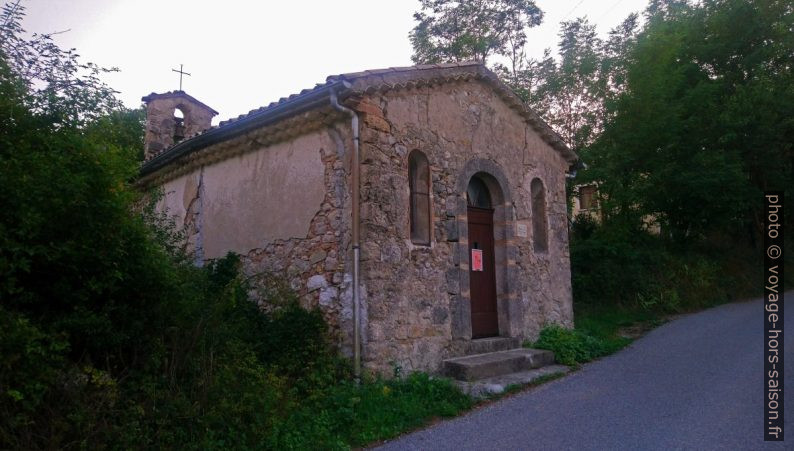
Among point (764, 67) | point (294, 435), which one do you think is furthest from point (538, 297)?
point (764, 67)

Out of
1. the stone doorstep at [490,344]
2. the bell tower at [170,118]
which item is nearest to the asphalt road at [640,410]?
the stone doorstep at [490,344]

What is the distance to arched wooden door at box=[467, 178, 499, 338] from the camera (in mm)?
8320

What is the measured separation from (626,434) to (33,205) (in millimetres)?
5204

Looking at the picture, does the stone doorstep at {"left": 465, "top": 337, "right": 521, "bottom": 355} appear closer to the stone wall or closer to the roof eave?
the stone wall

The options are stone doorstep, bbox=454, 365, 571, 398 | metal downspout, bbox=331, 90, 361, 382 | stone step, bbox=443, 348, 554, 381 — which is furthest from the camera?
stone step, bbox=443, 348, 554, 381

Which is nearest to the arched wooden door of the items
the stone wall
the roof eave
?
the stone wall

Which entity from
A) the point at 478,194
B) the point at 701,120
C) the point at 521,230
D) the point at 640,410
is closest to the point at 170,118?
the point at 478,194

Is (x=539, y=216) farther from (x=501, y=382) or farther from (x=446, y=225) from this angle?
(x=501, y=382)

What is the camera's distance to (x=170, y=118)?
13.5 m

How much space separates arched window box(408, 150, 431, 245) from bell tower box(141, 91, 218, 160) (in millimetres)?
7536

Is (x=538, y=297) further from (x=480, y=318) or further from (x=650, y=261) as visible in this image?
(x=650, y=261)

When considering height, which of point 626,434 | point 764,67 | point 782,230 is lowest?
point 626,434

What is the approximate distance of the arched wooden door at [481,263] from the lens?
832 cm

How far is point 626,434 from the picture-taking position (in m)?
4.89
